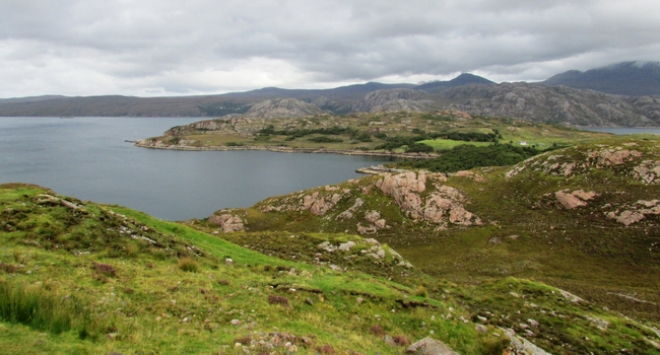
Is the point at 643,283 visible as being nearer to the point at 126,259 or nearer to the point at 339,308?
the point at 339,308

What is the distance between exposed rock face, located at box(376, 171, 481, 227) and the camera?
4856 centimetres

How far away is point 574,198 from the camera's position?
4638 cm

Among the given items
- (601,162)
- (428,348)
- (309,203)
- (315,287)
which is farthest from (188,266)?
(601,162)

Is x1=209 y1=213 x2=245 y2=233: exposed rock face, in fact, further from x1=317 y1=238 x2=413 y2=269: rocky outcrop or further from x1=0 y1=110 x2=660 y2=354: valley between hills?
x1=317 y1=238 x2=413 y2=269: rocky outcrop

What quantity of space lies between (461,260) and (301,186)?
3548 inches

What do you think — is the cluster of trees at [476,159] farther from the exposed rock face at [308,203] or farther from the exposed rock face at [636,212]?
the exposed rock face at [636,212]

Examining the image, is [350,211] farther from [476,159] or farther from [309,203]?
[476,159]

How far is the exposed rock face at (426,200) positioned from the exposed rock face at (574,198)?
1143 cm

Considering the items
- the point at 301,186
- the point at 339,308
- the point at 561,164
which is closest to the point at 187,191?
the point at 301,186

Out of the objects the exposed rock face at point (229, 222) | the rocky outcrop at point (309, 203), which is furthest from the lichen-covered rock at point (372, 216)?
the exposed rock face at point (229, 222)

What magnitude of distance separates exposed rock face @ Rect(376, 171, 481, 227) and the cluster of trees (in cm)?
8162

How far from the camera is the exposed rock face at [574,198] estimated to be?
45.7m

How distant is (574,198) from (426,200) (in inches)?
738

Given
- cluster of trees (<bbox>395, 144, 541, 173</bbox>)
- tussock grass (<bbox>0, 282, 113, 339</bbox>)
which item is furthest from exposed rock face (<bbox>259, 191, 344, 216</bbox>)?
cluster of trees (<bbox>395, 144, 541, 173</bbox>)
